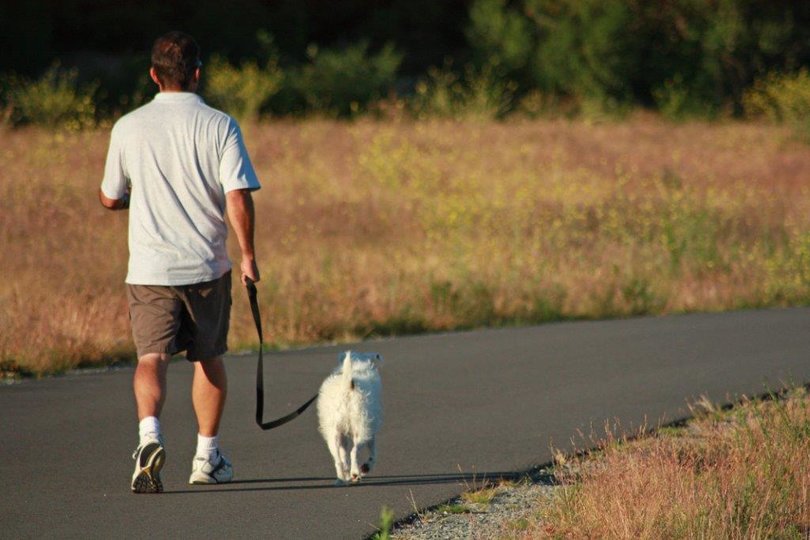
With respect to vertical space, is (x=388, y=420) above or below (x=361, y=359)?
below

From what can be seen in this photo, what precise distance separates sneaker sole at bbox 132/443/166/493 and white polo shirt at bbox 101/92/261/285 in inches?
31.4

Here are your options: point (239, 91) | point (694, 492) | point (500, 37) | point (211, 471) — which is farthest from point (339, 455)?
point (500, 37)

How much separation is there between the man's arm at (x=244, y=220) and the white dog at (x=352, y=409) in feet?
2.10

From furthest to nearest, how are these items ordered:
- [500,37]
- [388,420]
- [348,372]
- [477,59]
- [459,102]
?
[500,37]
[477,59]
[459,102]
[388,420]
[348,372]

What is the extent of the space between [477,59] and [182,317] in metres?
39.2

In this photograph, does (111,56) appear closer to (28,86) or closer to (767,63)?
(28,86)

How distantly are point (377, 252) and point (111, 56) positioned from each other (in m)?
32.9

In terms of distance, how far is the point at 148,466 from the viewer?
Result: 679 cm

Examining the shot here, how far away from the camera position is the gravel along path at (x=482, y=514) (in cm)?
629

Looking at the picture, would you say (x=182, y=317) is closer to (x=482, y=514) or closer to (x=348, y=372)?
(x=348, y=372)

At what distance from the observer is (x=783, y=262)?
17938 millimetres

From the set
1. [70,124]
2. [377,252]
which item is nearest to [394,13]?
[70,124]

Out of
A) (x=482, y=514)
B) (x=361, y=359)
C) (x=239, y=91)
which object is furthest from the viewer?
(x=239, y=91)

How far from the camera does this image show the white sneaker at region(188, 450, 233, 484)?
23.8ft
